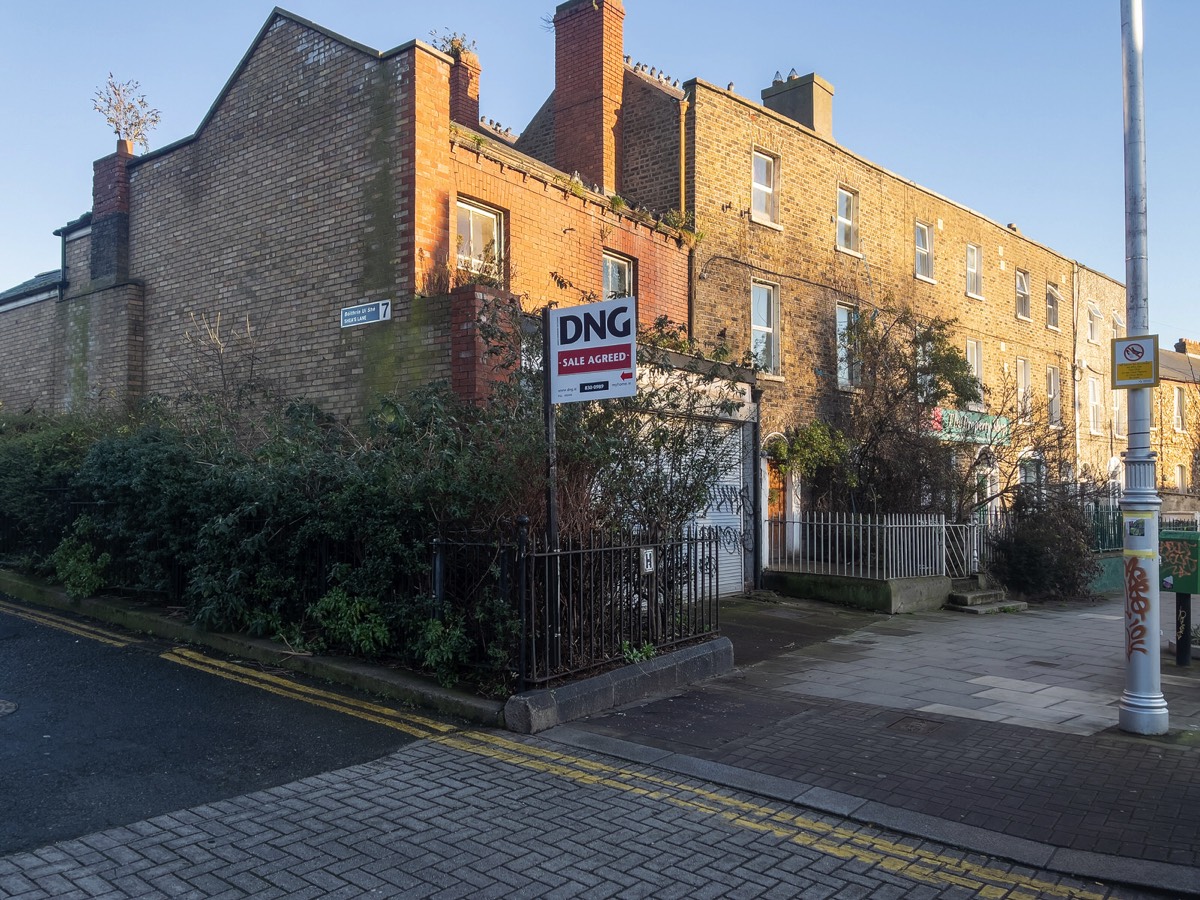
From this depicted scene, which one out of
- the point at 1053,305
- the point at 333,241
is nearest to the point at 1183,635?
the point at 333,241

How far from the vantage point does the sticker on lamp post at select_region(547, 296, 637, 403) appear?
7238mm

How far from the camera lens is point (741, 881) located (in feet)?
14.4

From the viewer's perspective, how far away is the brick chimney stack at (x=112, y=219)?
16203mm

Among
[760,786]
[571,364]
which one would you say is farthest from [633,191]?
[760,786]

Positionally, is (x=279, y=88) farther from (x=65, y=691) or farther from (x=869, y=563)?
(x=869, y=563)

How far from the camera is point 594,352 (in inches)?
290

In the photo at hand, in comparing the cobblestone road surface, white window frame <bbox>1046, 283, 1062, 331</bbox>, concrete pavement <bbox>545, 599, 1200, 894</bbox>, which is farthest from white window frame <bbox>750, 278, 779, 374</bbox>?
white window frame <bbox>1046, 283, 1062, 331</bbox>

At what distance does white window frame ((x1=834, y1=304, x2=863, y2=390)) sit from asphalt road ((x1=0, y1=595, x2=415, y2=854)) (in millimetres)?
13552

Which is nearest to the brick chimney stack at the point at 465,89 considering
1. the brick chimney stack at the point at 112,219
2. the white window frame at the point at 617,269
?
the white window frame at the point at 617,269

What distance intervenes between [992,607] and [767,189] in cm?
868

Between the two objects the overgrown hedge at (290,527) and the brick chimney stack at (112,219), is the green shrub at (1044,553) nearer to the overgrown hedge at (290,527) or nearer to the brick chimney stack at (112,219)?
the overgrown hedge at (290,527)

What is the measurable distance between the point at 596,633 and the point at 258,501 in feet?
12.0

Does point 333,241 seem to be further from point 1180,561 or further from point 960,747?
point 1180,561

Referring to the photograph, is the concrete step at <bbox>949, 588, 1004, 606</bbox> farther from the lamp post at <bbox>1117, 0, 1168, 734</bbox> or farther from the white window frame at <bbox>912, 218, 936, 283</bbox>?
the white window frame at <bbox>912, 218, 936, 283</bbox>
